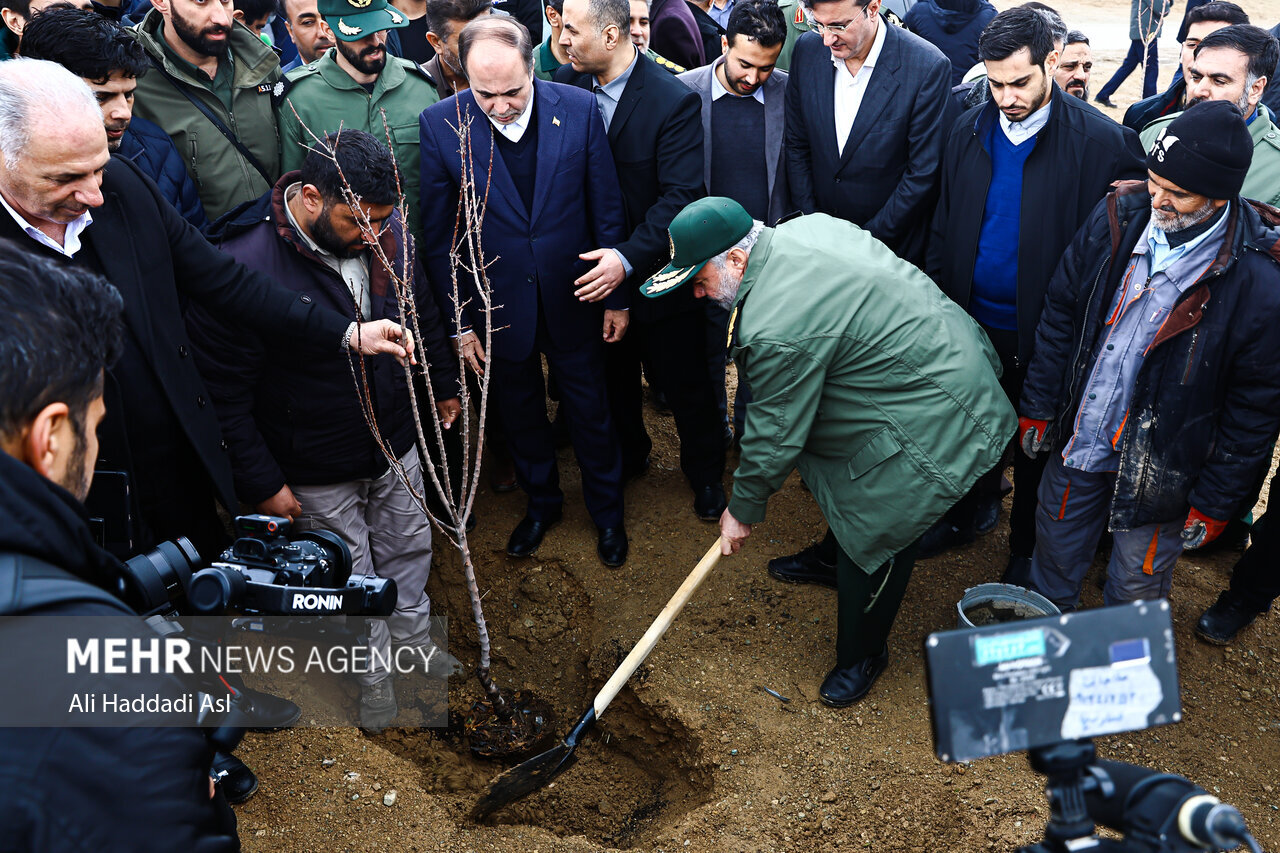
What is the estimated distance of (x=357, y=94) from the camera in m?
4.30

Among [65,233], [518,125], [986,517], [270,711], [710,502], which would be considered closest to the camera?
[65,233]

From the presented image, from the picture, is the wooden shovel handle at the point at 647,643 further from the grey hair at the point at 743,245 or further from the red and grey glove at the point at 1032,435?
the red and grey glove at the point at 1032,435

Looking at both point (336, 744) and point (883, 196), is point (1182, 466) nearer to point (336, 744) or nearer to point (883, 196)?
point (883, 196)

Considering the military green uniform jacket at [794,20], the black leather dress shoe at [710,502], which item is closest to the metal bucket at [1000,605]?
the black leather dress shoe at [710,502]

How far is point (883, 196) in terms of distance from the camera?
4.41 metres

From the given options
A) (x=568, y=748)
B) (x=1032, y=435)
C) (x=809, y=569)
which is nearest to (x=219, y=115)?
(x=568, y=748)

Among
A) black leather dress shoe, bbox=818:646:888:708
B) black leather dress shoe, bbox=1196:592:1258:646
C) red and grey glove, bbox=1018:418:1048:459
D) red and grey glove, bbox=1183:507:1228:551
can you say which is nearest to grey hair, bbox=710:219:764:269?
red and grey glove, bbox=1018:418:1048:459

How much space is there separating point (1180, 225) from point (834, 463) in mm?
1397

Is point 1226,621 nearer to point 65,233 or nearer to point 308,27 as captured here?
point 65,233

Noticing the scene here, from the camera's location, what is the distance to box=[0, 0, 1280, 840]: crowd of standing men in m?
3.15

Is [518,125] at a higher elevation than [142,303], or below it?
higher

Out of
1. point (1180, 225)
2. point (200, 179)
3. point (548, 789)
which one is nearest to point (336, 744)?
point (548, 789)

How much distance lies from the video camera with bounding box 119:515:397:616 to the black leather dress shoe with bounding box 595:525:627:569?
83.0 inches

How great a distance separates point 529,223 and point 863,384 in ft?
5.22
